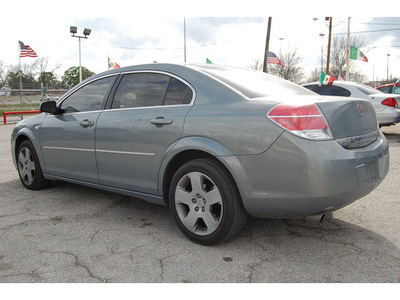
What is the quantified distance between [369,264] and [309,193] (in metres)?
0.72

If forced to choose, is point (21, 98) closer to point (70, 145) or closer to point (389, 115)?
point (389, 115)

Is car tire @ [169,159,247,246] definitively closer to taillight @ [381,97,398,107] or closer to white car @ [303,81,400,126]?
white car @ [303,81,400,126]

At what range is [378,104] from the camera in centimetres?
970

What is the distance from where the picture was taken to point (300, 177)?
256 cm

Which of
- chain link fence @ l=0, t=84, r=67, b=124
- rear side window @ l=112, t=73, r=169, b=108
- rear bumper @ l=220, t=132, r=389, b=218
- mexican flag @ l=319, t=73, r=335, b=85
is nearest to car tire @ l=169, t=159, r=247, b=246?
rear bumper @ l=220, t=132, r=389, b=218

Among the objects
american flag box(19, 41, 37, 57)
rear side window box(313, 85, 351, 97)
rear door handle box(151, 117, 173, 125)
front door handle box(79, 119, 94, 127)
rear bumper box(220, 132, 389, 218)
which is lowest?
rear bumper box(220, 132, 389, 218)

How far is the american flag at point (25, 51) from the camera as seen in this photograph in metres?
21.8

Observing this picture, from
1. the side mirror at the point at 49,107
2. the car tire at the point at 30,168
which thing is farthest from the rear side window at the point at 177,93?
the car tire at the point at 30,168

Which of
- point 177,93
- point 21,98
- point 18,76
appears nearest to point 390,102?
point 177,93

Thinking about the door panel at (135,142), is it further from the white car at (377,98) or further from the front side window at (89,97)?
the white car at (377,98)

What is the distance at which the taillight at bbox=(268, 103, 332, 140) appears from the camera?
8.50 ft

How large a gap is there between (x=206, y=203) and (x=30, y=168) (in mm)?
3017

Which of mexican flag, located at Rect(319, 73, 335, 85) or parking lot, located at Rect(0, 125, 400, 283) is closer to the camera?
parking lot, located at Rect(0, 125, 400, 283)

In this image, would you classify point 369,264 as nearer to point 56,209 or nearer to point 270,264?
point 270,264
